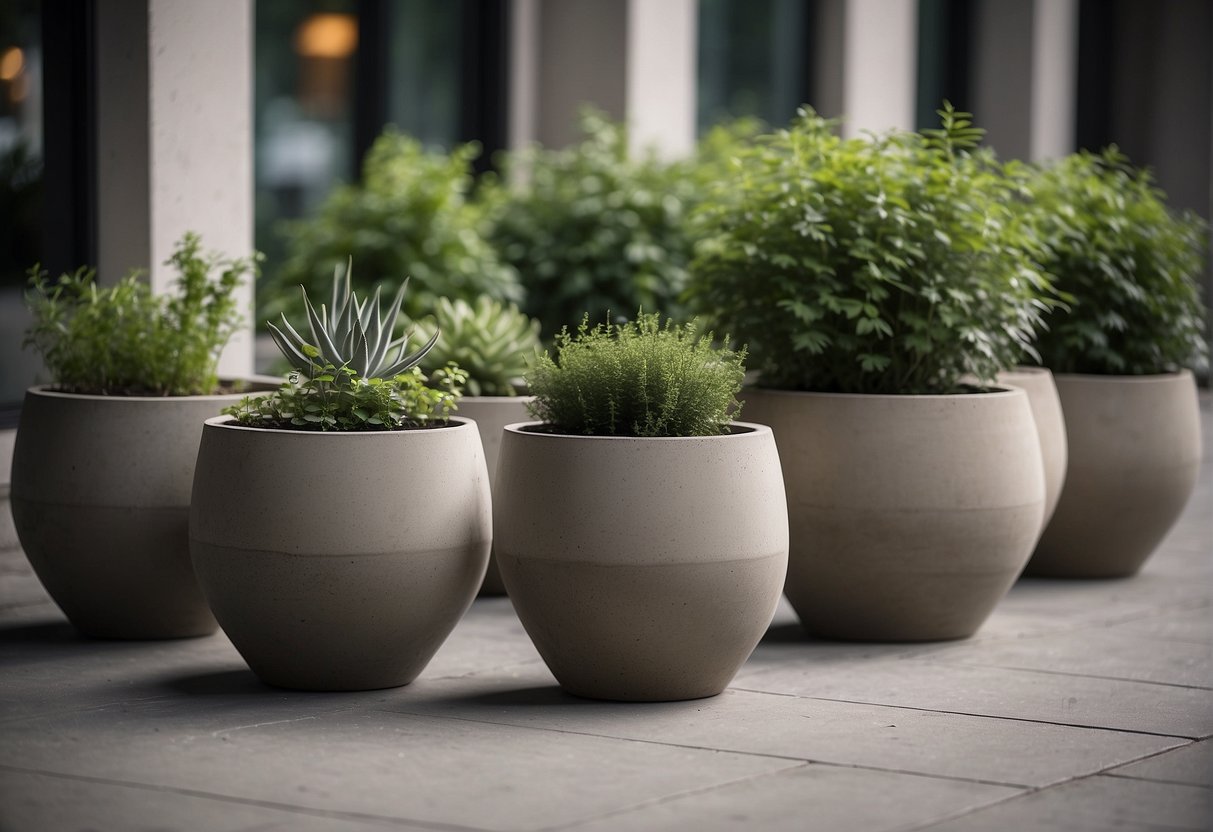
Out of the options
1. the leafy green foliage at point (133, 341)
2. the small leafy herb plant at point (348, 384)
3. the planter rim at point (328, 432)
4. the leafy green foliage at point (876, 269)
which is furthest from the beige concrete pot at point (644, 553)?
the leafy green foliage at point (133, 341)

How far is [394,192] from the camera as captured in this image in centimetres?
867

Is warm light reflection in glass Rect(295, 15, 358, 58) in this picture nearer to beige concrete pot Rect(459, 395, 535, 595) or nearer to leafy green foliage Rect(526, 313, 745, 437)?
beige concrete pot Rect(459, 395, 535, 595)

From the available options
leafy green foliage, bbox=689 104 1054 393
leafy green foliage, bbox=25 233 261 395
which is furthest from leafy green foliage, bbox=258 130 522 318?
leafy green foliage, bbox=689 104 1054 393

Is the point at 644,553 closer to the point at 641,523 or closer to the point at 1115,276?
the point at 641,523

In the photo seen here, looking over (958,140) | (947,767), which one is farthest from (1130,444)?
(947,767)

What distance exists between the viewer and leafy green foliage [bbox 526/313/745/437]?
4668 millimetres

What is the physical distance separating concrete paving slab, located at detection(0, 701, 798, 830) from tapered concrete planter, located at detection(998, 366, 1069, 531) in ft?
8.76

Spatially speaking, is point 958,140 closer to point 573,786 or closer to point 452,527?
point 452,527

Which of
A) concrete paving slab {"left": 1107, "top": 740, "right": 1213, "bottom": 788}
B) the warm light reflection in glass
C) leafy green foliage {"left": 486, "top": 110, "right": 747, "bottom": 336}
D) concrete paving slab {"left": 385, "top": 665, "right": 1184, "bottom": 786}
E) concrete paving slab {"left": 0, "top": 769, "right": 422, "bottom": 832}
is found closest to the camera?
concrete paving slab {"left": 0, "top": 769, "right": 422, "bottom": 832}

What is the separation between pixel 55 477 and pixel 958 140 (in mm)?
3143

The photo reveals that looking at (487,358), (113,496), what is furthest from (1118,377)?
(113,496)

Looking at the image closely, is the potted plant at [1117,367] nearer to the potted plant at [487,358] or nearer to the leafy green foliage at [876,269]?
the leafy green foliage at [876,269]

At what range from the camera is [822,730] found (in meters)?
4.41

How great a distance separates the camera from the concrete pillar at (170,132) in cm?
682
